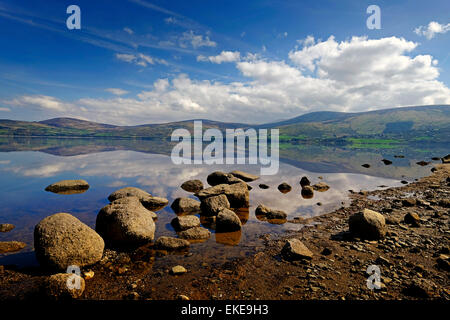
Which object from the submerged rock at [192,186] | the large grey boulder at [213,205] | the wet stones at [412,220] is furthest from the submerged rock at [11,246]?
the wet stones at [412,220]

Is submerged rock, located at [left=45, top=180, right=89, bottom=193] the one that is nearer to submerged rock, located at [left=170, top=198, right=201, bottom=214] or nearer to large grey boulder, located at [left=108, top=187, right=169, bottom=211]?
large grey boulder, located at [left=108, top=187, right=169, bottom=211]

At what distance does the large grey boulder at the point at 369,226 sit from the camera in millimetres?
11664

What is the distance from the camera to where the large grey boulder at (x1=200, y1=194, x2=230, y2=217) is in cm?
1672

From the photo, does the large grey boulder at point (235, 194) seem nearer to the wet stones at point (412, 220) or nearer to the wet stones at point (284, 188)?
the wet stones at point (284, 188)

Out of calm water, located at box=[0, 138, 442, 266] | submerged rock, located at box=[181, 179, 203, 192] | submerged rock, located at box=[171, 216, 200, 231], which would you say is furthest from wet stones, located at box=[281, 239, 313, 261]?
submerged rock, located at box=[181, 179, 203, 192]

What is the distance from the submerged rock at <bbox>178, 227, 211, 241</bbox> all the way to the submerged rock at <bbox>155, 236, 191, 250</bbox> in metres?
0.91

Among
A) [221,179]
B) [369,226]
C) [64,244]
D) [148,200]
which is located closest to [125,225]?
[64,244]

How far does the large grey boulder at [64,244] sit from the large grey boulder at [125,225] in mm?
1625

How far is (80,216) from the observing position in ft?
53.6

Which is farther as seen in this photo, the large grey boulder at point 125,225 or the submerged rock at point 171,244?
the large grey boulder at point 125,225

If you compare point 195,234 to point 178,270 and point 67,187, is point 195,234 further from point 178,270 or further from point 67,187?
point 67,187
